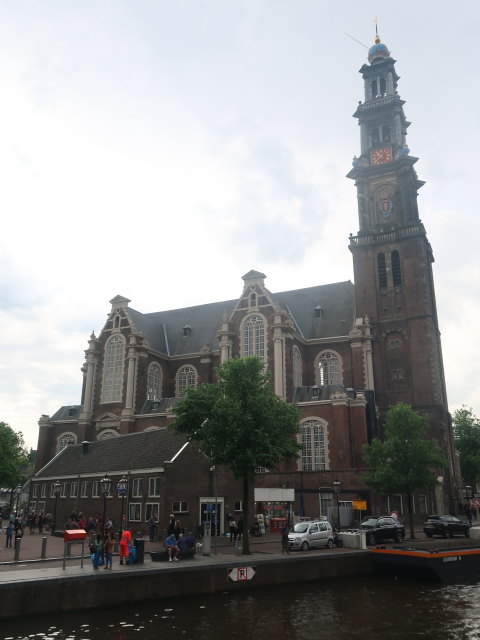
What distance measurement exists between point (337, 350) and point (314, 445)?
495 inches

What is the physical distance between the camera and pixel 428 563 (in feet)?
82.7

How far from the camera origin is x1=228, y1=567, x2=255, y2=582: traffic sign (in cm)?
2270

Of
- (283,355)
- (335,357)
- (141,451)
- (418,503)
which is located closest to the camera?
(141,451)

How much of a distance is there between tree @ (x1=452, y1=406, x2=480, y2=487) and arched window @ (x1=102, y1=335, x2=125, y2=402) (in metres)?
52.1

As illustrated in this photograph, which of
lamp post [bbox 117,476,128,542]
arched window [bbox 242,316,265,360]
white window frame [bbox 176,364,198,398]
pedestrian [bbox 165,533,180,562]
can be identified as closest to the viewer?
pedestrian [bbox 165,533,180,562]

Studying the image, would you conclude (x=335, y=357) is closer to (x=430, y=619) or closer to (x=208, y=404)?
(x=208, y=404)

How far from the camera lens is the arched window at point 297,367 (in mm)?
56688

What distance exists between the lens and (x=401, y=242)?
60.0 meters

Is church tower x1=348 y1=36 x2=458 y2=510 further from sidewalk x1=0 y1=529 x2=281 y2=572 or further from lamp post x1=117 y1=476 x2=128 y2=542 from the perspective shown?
lamp post x1=117 y1=476 x2=128 y2=542

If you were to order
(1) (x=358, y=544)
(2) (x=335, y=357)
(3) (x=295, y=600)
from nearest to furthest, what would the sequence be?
(3) (x=295, y=600), (1) (x=358, y=544), (2) (x=335, y=357)

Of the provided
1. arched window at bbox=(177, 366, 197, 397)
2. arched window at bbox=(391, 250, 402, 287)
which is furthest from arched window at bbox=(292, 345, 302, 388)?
arched window at bbox=(177, 366, 197, 397)

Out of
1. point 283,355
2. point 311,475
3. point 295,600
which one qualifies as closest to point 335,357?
point 283,355

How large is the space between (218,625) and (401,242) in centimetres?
5025

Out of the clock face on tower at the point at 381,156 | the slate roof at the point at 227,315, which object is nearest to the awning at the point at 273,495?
the slate roof at the point at 227,315
